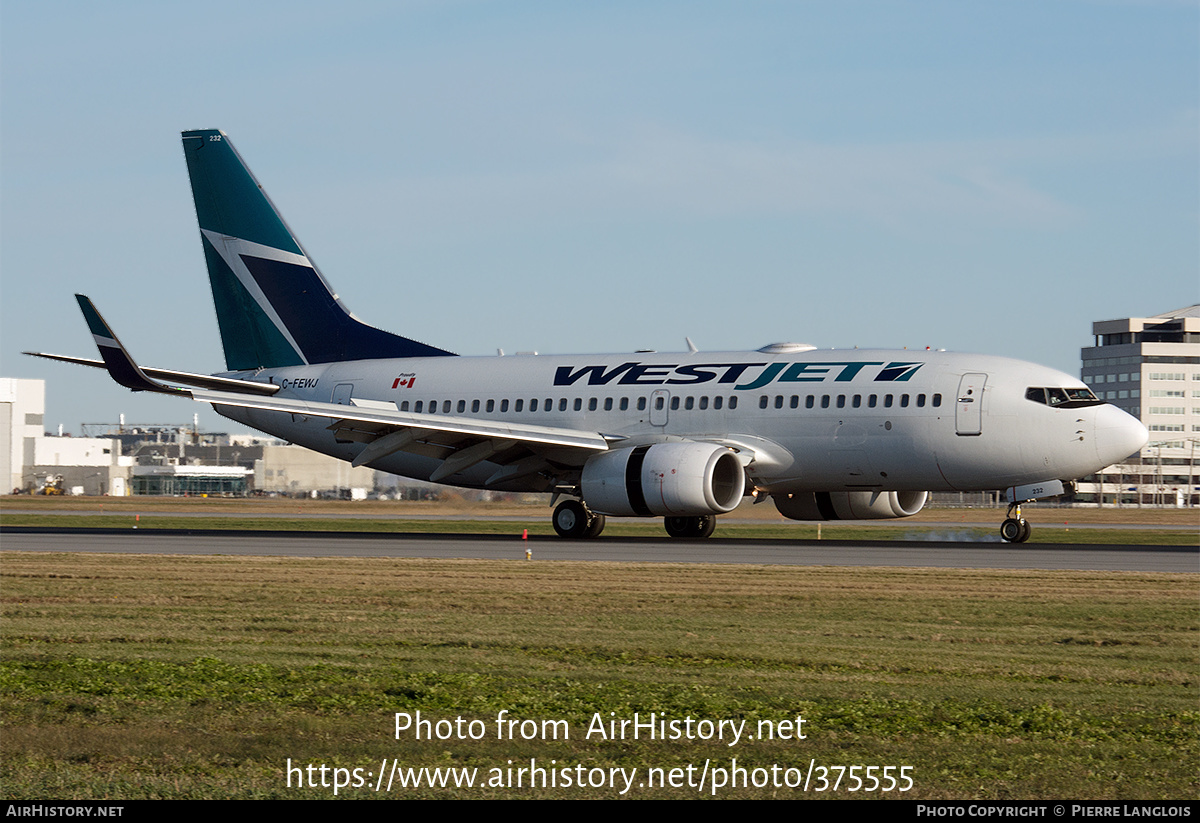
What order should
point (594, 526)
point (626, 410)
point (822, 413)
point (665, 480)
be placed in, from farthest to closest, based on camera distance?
point (626, 410)
point (594, 526)
point (822, 413)
point (665, 480)

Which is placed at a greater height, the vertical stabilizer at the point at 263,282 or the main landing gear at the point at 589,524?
the vertical stabilizer at the point at 263,282

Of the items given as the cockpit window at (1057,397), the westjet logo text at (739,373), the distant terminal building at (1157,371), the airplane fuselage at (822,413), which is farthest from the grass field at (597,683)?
the distant terminal building at (1157,371)

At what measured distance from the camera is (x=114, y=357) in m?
30.0

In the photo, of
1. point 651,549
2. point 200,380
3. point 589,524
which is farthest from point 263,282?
point 651,549

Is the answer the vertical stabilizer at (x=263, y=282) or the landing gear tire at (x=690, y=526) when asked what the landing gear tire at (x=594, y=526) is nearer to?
the landing gear tire at (x=690, y=526)

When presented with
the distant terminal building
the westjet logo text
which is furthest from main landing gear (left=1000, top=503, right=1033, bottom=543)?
the distant terminal building

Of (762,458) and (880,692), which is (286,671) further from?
(762,458)

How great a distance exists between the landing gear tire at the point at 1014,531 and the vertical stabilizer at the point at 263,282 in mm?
16367

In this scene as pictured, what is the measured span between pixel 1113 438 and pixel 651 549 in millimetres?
10213

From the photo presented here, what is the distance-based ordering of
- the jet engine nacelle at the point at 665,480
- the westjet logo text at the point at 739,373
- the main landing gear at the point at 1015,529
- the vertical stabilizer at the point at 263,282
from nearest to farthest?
1. the jet engine nacelle at the point at 665,480
2. the main landing gear at the point at 1015,529
3. the westjet logo text at the point at 739,373
4. the vertical stabilizer at the point at 263,282

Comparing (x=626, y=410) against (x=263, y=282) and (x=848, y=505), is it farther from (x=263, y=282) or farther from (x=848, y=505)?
(x=263, y=282)

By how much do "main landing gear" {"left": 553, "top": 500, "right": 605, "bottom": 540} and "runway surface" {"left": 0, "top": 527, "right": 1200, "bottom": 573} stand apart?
601mm

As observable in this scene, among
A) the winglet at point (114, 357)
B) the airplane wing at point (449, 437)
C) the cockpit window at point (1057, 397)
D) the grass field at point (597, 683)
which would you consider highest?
the winglet at point (114, 357)

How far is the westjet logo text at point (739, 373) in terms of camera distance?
31516 millimetres
